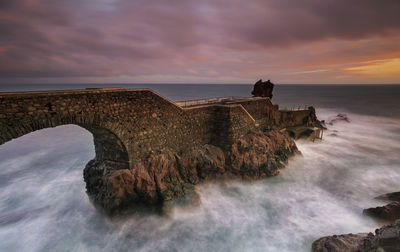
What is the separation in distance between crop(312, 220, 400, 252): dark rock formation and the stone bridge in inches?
357

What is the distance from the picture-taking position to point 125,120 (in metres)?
11.5

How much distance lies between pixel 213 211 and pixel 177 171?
12.1 ft

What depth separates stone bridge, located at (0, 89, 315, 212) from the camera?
8195 mm

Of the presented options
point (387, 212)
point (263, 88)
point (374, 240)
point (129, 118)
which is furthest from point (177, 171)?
point (263, 88)

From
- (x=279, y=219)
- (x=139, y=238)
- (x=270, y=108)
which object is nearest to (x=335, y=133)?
(x=270, y=108)

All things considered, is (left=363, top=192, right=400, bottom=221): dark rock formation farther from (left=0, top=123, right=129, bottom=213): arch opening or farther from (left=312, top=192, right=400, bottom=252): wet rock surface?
(left=0, top=123, right=129, bottom=213): arch opening

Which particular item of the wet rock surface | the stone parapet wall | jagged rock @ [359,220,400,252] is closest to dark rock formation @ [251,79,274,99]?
the stone parapet wall

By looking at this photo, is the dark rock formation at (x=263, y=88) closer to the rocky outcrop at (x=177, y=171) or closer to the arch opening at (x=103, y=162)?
the rocky outcrop at (x=177, y=171)

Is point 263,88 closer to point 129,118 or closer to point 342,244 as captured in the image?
point 129,118

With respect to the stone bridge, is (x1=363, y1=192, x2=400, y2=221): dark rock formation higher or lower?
lower

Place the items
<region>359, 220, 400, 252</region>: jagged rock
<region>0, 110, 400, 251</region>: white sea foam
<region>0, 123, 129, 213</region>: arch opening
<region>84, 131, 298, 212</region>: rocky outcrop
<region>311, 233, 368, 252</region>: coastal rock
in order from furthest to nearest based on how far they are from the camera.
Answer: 1. <region>84, 131, 298, 212</region>: rocky outcrop
2. <region>0, 123, 129, 213</region>: arch opening
3. <region>0, 110, 400, 251</region>: white sea foam
4. <region>311, 233, 368, 252</region>: coastal rock
5. <region>359, 220, 400, 252</region>: jagged rock

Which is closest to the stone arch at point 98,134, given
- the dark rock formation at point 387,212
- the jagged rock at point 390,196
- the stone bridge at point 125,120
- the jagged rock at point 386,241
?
the stone bridge at point 125,120

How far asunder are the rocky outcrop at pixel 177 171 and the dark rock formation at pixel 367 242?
301 inches

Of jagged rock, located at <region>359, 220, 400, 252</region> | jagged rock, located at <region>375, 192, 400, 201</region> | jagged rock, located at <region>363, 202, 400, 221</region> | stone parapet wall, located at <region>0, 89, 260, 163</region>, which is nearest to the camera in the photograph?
jagged rock, located at <region>359, 220, 400, 252</region>
